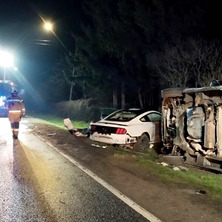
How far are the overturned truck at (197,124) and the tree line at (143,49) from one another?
6.37 meters

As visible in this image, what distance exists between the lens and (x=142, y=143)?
41.1 feet

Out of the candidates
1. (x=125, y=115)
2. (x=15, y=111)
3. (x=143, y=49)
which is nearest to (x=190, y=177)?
(x=125, y=115)

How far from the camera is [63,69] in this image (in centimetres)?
3859

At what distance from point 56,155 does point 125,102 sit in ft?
61.6

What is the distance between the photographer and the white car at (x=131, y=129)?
12.0 m

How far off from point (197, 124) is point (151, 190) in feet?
10.9

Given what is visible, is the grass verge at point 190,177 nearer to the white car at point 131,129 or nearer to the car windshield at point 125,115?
the white car at point 131,129

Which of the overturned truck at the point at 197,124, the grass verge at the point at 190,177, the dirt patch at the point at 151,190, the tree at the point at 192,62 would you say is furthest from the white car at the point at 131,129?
the tree at the point at 192,62

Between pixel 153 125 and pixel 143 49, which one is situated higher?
pixel 143 49

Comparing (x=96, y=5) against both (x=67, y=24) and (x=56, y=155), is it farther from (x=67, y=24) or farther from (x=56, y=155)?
(x=56, y=155)

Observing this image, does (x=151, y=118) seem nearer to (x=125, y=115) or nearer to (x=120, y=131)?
(x=125, y=115)

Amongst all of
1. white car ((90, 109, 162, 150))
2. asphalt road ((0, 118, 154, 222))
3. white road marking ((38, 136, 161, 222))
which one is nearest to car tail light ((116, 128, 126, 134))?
white car ((90, 109, 162, 150))

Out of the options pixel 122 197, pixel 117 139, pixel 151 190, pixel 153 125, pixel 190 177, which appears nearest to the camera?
pixel 122 197

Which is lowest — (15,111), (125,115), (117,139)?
(117,139)
